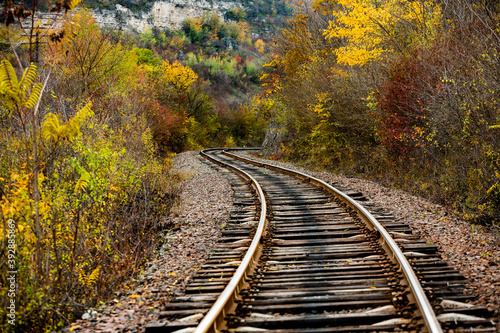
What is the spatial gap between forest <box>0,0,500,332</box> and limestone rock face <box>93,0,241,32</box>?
10631cm

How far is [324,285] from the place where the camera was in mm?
4785

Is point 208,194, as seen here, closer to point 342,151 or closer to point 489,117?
point 489,117

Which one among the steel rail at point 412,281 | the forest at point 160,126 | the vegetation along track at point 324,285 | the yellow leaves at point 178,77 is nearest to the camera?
the steel rail at point 412,281

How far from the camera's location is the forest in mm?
5434

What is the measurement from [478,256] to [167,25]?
5461 inches

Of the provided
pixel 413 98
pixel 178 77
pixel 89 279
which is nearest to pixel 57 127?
pixel 89 279

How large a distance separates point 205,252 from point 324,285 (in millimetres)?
2496

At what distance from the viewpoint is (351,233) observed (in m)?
7.12

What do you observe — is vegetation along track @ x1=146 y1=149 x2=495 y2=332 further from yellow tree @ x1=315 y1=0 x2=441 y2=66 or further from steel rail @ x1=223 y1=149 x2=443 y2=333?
yellow tree @ x1=315 y1=0 x2=441 y2=66

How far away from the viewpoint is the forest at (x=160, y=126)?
5.43 m

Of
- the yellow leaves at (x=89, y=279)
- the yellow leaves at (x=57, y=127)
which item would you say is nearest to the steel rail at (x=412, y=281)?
the yellow leaves at (x=89, y=279)

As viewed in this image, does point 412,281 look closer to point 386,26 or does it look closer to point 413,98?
point 413,98

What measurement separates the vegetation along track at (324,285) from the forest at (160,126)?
1.64 meters

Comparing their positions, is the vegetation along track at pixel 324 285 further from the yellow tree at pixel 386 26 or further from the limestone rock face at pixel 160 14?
the limestone rock face at pixel 160 14
